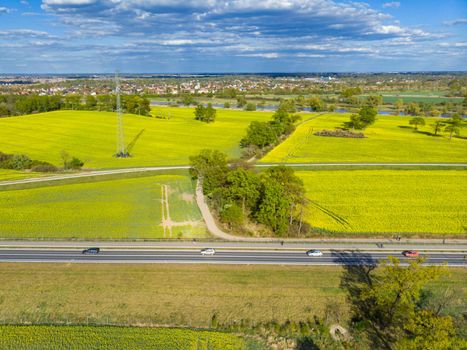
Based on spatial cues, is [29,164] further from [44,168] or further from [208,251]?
[208,251]

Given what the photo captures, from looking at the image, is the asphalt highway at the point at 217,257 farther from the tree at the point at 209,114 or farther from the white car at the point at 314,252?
the tree at the point at 209,114

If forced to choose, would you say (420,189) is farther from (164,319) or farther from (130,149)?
(130,149)

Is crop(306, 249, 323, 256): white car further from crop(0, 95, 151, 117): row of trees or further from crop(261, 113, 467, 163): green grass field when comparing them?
crop(0, 95, 151, 117): row of trees

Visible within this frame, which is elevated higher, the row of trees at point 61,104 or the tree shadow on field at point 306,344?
the row of trees at point 61,104

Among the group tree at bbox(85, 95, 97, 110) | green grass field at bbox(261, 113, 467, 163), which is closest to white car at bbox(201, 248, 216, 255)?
green grass field at bbox(261, 113, 467, 163)

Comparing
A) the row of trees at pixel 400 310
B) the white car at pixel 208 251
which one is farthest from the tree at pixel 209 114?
the row of trees at pixel 400 310

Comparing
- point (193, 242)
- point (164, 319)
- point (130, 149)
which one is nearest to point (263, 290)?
point (164, 319)
